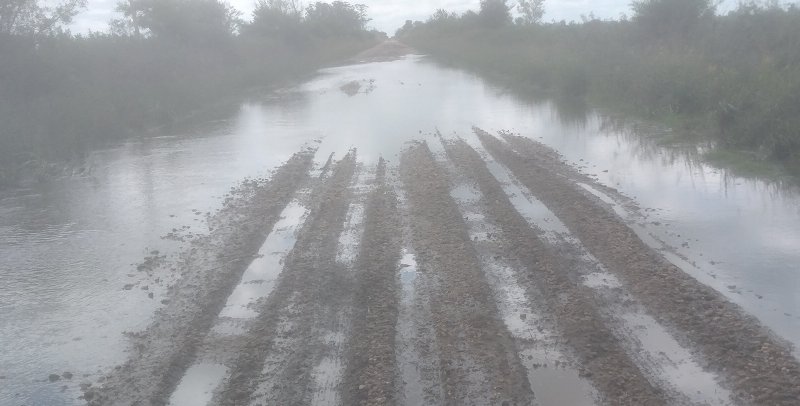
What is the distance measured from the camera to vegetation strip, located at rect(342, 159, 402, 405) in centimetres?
561

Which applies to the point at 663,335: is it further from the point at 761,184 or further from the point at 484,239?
the point at 761,184

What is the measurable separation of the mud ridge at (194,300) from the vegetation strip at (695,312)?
4.00m

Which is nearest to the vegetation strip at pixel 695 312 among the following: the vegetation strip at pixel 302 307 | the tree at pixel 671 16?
the vegetation strip at pixel 302 307

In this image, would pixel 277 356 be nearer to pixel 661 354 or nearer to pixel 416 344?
pixel 416 344

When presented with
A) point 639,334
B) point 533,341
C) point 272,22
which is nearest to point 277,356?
point 533,341

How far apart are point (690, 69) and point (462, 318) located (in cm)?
1574

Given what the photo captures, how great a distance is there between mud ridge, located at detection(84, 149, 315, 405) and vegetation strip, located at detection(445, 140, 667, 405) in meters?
3.11

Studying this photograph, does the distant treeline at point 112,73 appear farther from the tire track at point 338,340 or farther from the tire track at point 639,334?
the tire track at point 639,334

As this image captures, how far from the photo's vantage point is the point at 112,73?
26.9m

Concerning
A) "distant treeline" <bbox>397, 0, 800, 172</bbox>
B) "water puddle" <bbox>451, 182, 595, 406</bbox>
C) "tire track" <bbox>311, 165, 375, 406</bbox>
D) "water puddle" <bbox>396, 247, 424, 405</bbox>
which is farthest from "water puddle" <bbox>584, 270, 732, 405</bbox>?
"distant treeline" <bbox>397, 0, 800, 172</bbox>

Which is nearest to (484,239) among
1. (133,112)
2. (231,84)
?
(133,112)

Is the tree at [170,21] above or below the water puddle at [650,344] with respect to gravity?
above

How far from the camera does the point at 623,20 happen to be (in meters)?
35.3

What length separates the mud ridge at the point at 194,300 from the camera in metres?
Result: 6.01
